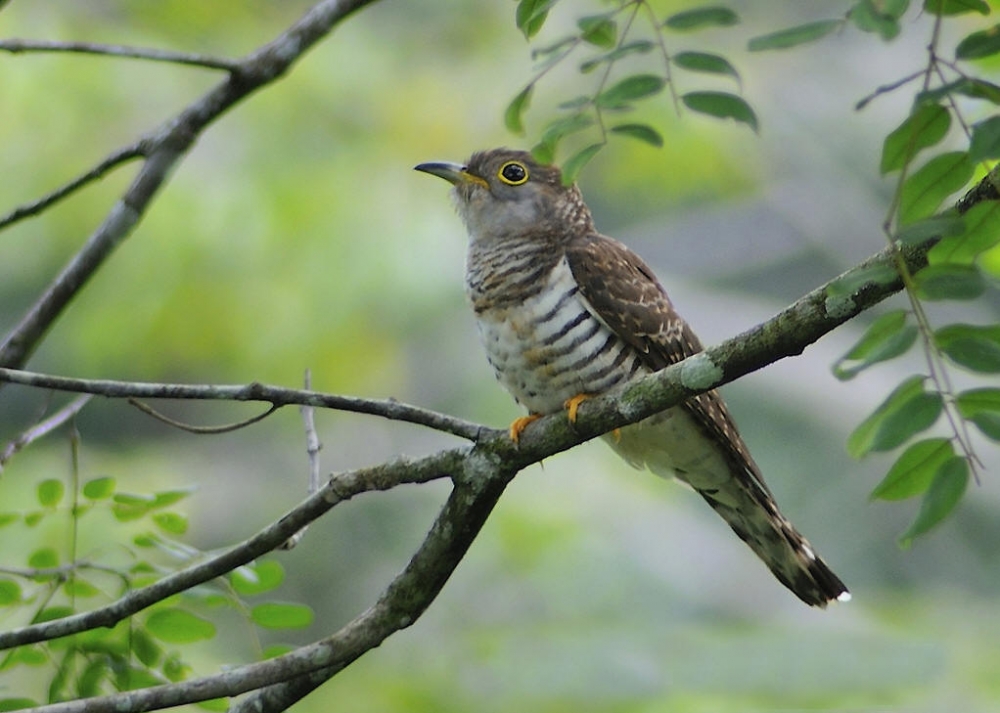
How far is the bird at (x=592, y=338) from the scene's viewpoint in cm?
322

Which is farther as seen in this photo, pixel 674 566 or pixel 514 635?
pixel 674 566

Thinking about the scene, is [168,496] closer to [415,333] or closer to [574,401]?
[574,401]

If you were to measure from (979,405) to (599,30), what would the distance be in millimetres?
949

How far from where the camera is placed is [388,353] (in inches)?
311

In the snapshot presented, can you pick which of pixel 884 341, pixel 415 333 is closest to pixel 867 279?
pixel 884 341

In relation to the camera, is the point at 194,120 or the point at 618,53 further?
the point at 194,120

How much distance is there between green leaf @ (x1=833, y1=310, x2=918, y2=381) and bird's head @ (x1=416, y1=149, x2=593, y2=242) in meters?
1.96

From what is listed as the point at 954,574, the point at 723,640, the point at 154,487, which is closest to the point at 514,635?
the point at 723,640

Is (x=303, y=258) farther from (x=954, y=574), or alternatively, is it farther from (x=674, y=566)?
(x=954, y=574)

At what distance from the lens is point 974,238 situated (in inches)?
63.3

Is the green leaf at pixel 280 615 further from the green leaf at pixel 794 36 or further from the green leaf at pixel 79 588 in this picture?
the green leaf at pixel 794 36

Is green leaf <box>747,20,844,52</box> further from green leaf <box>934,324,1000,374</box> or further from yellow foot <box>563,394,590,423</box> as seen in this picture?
yellow foot <box>563,394,590,423</box>

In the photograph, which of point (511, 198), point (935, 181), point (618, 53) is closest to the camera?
point (935, 181)

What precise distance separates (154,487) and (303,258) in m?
1.68
